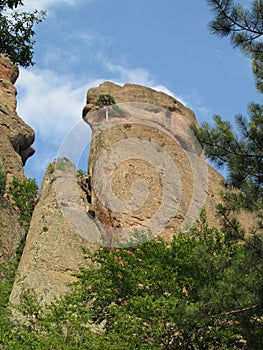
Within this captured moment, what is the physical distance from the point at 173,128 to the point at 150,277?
22.4 m

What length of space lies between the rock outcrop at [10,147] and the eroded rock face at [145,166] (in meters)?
4.12

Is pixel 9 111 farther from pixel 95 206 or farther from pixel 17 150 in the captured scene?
pixel 95 206

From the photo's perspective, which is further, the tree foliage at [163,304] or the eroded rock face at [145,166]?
the eroded rock face at [145,166]

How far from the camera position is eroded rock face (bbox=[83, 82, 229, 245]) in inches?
1161

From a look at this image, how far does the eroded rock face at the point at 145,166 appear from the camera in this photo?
29500mm

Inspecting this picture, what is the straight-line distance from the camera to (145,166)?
32469mm

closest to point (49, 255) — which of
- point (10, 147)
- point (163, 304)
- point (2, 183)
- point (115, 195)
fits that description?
point (115, 195)

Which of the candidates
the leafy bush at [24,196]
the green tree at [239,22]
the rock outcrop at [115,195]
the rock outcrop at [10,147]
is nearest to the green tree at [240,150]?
the green tree at [239,22]

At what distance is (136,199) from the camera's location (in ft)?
98.0

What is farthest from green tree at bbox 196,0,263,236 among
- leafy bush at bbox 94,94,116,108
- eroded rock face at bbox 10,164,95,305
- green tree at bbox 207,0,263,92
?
leafy bush at bbox 94,94,116,108

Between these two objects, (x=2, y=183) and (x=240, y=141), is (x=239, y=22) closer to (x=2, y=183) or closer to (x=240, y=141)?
(x=240, y=141)

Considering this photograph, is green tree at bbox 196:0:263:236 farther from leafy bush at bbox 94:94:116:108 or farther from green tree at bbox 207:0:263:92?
leafy bush at bbox 94:94:116:108

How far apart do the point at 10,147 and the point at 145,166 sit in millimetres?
8444

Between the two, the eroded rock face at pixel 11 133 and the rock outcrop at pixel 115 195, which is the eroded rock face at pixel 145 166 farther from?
the eroded rock face at pixel 11 133
